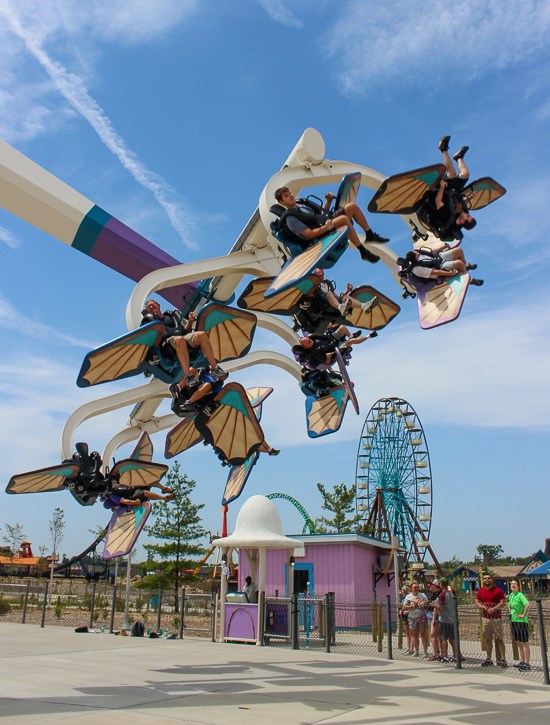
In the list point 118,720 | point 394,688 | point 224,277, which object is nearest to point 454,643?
point 394,688

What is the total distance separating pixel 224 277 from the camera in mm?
8594

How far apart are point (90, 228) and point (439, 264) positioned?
4357 mm

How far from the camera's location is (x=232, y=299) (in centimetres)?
905

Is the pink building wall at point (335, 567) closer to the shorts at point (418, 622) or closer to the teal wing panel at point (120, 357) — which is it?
the shorts at point (418, 622)

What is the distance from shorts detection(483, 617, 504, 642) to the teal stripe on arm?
949cm

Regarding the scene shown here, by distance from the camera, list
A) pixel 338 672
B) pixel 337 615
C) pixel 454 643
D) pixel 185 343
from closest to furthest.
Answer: pixel 185 343 < pixel 338 672 < pixel 454 643 < pixel 337 615

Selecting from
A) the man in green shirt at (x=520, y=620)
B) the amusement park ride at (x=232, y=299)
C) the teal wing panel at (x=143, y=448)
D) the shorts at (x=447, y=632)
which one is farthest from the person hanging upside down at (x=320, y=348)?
the shorts at (x=447, y=632)

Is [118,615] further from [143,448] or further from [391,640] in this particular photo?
[143,448]

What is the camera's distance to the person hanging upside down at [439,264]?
5.48m

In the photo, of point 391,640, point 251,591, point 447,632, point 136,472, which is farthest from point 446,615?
point 136,472

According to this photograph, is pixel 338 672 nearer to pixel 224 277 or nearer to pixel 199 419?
pixel 199 419

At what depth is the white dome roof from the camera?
14.8 meters

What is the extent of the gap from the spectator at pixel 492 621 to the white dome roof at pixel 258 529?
5.77 meters

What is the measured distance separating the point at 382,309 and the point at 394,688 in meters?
5.23
